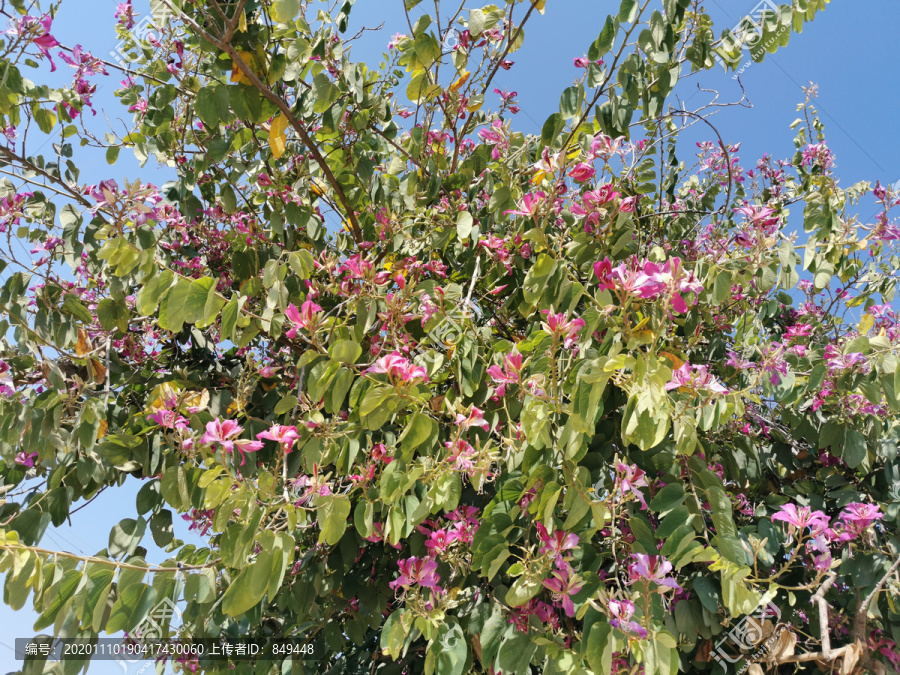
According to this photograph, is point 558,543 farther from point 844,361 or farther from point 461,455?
point 844,361

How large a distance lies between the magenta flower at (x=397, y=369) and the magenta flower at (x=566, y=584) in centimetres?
41

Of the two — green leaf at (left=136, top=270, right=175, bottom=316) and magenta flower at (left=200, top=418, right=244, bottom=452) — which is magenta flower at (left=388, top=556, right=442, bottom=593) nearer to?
magenta flower at (left=200, top=418, right=244, bottom=452)

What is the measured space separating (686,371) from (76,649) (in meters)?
1.20

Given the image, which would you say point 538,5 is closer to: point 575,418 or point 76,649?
point 575,418

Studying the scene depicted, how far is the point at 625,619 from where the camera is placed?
885 mm

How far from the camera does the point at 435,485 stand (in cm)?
103

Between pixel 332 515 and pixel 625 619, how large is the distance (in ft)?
1.57

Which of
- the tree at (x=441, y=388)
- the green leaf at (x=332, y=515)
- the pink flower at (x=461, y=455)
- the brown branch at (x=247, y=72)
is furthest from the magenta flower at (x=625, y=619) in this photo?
the brown branch at (x=247, y=72)

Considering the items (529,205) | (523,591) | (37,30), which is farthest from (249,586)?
(37,30)

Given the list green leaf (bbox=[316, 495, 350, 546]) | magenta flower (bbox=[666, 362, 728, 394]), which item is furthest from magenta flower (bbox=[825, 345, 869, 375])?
green leaf (bbox=[316, 495, 350, 546])

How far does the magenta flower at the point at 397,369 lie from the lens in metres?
1.00

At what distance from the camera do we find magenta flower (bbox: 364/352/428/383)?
39.4 inches

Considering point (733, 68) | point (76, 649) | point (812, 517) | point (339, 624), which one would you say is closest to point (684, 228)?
point (733, 68)

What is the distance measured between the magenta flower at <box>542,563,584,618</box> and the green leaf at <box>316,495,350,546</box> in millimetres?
355
